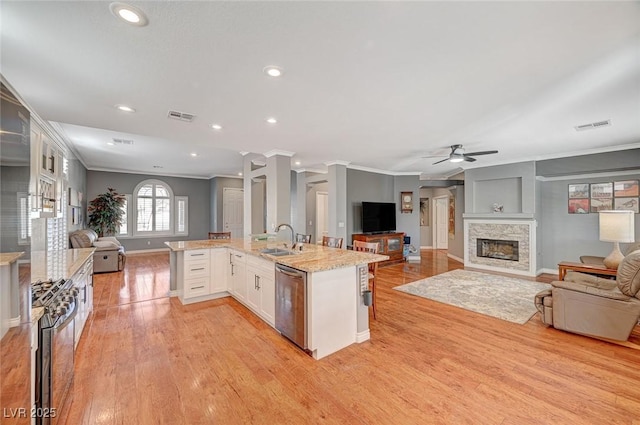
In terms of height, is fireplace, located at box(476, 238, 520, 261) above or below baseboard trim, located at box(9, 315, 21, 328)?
below

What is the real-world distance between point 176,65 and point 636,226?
317 inches

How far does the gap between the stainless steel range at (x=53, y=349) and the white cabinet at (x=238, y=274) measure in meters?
2.06

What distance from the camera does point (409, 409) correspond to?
1929 millimetres

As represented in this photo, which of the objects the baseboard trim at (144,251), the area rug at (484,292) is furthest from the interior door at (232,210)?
the area rug at (484,292)

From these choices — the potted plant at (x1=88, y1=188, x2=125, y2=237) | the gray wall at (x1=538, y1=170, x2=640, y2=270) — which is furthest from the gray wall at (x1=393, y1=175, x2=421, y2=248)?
the potted plant at (x1=88, y1=188, x2=125, y2=237)

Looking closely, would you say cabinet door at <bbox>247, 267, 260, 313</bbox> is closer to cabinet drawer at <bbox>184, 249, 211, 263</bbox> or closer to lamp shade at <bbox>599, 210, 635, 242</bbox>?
cabinet drawer at <bbox>184, 249, 211, 263</bbox>

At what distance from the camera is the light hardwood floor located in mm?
1890

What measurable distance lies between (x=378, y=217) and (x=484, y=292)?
329 cm

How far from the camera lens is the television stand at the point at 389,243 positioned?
23.2ft

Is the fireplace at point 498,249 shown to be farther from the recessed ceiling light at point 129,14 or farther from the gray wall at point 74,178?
the gray wall at point 74,178

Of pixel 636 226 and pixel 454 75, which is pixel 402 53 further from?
pixel 636 226

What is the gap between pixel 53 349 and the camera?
158 cm

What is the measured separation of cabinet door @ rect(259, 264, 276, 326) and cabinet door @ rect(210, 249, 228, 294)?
1.28 m

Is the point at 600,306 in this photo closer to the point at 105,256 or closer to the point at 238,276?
the point at 238,276
